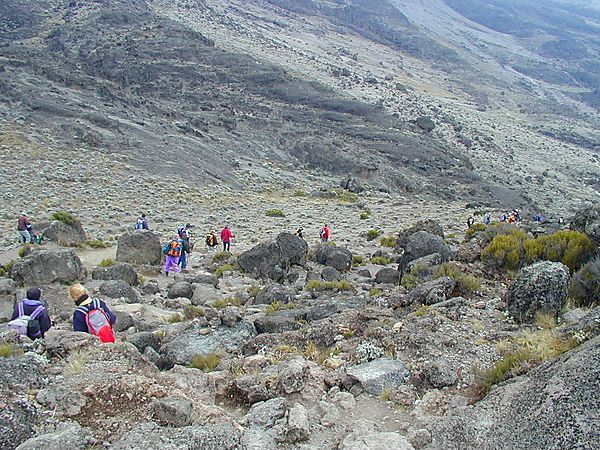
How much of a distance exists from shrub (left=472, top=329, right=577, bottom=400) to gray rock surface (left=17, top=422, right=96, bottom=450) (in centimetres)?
386

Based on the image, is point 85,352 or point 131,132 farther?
point 131,132

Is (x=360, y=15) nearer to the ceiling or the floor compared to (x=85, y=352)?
nearer to the ceiling

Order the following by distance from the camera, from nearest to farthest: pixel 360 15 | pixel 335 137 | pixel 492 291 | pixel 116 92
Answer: pixel 492 291, pixel 116 92, pixel 335 137, pixel 360 15

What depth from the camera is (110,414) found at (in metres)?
5.09

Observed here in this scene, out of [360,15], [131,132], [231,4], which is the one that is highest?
[360,15]

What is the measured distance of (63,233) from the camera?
745 inches

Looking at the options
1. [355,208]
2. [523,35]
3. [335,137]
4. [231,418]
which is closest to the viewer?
[231,418]

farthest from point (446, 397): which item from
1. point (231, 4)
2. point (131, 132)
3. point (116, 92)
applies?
point (231, 4)

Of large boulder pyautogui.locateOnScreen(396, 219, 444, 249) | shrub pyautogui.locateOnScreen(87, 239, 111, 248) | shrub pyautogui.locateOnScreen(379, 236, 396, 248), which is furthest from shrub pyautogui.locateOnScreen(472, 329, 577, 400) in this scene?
shrub pyautogui.locateOnScreen(87, 239, 111, 248)

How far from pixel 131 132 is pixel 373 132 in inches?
903

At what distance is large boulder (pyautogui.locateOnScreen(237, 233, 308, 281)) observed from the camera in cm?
1667

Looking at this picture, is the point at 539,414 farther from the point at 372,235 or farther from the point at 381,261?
the point at 372,235

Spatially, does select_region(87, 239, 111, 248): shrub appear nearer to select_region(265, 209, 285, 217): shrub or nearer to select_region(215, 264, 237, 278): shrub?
select_region(215, 264, 237, 278): shrub

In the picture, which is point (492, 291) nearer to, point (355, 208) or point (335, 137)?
point (355, 208)
